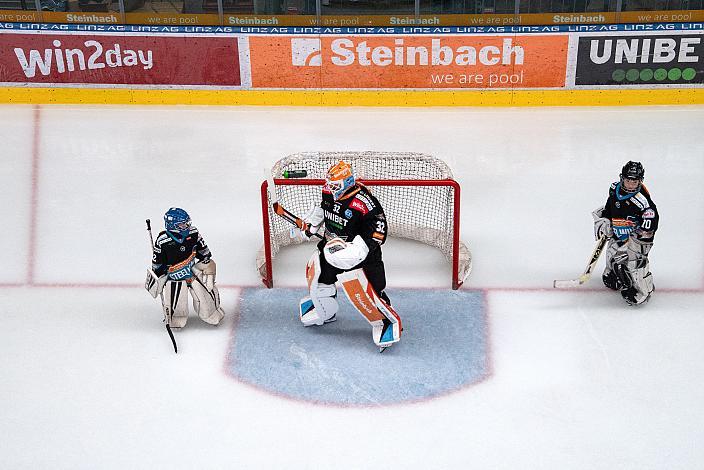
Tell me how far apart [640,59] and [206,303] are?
21.6 feet

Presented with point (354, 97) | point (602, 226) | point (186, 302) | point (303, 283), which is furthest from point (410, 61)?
point (186, 302)

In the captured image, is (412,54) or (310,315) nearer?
(310,315)

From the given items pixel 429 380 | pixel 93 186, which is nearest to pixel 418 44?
pixel 93 186

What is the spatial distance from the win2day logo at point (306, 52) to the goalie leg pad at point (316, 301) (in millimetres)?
4873

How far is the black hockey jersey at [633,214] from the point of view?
6070 millimetres

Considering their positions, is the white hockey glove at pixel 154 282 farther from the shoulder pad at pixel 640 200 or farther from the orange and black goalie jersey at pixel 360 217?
the shoulder pad at pixel 640 200

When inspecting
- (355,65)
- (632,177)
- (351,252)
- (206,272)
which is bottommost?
(206,272)

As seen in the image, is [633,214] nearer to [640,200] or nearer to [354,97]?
[640,200]

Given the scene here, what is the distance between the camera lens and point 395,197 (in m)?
7.83

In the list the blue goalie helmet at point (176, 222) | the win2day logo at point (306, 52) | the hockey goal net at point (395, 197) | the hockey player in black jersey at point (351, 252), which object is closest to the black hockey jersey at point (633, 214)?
the hockey goal net at point (395, 197)

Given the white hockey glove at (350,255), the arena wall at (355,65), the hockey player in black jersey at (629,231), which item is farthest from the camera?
the arena wall at (355,65)

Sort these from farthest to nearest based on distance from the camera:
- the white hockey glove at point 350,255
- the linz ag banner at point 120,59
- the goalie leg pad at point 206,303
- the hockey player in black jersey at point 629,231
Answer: the linz ag banner at point 120,59, the goalie leg pad at point 206,303, the hockey player in black jersey at point 629,231, the white hockey glove at point 350,255

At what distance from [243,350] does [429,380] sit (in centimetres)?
134

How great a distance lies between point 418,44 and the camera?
10.5 metres
